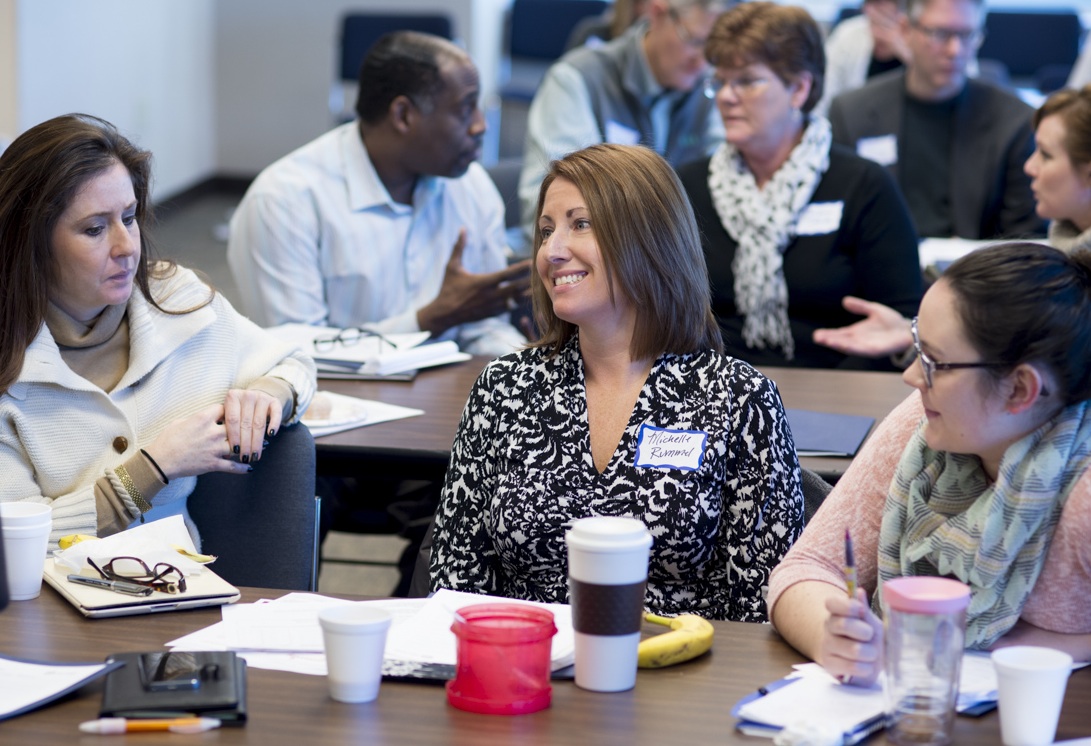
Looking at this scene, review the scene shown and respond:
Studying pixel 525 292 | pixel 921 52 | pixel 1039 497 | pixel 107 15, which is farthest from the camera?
pixel 107 15

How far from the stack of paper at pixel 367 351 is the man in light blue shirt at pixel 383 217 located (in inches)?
9.5

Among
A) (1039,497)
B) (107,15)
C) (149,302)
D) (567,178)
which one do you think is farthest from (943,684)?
(107,15)

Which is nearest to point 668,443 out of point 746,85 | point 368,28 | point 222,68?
point 746,85

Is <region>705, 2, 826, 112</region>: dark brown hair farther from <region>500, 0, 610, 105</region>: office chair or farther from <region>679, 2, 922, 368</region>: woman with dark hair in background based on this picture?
<region>500, 0, 610, 105</region>: office chair

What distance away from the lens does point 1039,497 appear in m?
1.54

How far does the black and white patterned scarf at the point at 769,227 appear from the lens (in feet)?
12.0

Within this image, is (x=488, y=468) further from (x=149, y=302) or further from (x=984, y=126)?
(x=984, y=126)

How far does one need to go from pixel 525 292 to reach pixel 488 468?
1368mm

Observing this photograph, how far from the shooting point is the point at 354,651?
55.1 inches

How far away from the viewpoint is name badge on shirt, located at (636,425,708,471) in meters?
1.99

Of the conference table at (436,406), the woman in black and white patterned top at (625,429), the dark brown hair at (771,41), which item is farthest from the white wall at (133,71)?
the woman in black and white patterned top at (625,429)

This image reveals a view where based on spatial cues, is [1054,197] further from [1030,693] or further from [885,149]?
[1030,693]

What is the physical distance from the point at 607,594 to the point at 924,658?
32 cm

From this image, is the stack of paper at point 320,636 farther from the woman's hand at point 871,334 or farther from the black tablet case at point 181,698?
the woman's hand at point 871,334
